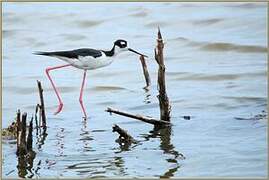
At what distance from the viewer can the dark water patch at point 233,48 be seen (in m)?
11.8

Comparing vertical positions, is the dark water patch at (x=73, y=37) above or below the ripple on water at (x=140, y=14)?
below

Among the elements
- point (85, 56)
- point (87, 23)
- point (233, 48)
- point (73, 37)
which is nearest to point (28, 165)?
point (85, 56)


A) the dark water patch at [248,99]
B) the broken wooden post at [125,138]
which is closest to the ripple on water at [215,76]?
the dark water patch at [248,99]

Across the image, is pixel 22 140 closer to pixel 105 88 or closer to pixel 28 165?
pixel 28 165

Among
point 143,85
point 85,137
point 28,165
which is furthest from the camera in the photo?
point 143,85

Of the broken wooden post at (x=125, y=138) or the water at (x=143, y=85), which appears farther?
the broken wooden post at (x=125, y=138)

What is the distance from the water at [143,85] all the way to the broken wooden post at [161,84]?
0.66ft

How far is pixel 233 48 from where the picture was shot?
12.0 m

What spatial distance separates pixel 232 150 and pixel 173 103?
7.96 feet

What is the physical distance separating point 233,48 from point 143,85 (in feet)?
8.20

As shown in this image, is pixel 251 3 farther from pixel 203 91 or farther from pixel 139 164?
pixel 139 164

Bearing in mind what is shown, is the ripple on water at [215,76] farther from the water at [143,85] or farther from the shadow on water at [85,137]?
the shadow on water at [85,137]

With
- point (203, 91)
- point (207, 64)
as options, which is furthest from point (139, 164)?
point (207, 64)

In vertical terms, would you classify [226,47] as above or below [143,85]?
above
